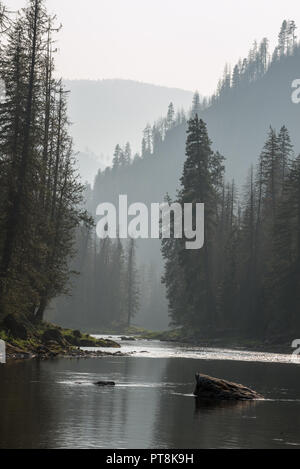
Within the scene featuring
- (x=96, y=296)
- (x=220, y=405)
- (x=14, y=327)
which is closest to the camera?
(x=220, y=405)

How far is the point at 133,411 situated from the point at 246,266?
5711 cm

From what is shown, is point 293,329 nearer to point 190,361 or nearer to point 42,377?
point 190,361

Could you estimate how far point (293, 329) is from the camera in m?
63.3

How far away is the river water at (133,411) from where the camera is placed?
1549cm

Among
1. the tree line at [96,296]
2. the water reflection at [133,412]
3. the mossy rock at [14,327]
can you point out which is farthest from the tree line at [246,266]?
the tree line at [96,296]

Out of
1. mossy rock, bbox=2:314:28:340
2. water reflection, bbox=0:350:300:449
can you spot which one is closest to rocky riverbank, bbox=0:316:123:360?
mossy rock, bbox=2:314:28:340

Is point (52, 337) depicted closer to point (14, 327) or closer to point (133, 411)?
point (14, 327)

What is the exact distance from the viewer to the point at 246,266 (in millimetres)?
75812

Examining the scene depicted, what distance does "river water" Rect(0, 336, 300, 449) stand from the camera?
1549 centimetres

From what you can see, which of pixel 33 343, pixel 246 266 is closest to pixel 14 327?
pixel 33 343

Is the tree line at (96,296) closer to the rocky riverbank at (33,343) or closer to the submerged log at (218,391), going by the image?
the rocky riverbank at (33,343)

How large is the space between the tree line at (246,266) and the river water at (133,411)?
34.1 metres

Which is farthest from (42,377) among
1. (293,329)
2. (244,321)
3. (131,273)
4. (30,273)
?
(131,273)
